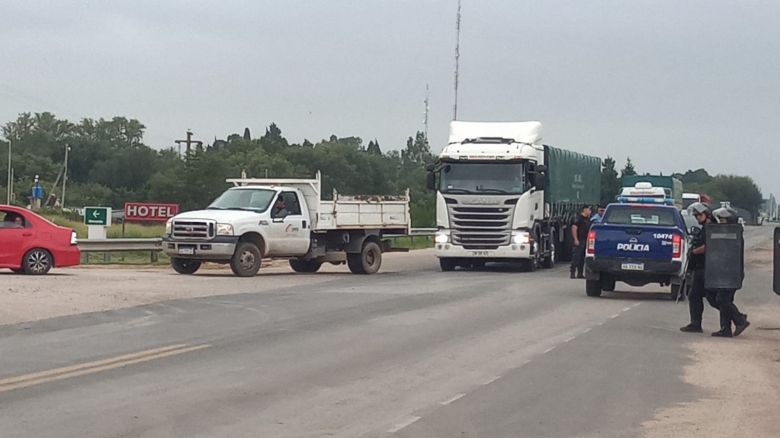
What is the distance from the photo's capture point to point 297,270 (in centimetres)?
3130

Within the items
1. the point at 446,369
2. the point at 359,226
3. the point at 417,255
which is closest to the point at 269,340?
the point at 446,369

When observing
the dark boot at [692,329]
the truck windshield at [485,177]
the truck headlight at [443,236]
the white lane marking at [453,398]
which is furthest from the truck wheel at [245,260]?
the white lane marking at [453,398]

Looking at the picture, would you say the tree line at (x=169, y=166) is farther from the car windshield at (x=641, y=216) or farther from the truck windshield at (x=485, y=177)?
the car windshield at (x=641, y=216)

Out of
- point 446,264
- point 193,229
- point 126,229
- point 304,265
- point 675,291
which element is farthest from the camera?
point 126,229

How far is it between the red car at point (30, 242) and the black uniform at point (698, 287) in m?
13.5

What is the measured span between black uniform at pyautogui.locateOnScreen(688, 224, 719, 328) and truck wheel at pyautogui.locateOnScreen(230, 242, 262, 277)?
12054mm

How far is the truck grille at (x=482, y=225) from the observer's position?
3050cm

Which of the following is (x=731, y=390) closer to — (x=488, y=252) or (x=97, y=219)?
(x=488, y=252)

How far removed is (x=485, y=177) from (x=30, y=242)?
11.8 metres

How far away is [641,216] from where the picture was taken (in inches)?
904

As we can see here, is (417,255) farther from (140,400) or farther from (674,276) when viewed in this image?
(140,400)

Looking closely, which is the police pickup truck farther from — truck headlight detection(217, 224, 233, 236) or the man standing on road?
truck headlight detection(217, 224, 233, 236)

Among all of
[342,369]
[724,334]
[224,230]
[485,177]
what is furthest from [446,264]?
[342,369]

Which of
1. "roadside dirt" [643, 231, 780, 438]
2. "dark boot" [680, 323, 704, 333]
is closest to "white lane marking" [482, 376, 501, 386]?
"roadside dirt" [643, 231, 780, 438]
